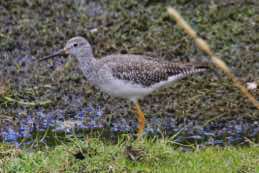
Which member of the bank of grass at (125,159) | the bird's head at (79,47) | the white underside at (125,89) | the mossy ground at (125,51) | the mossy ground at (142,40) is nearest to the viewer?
the bank of grass at (125,159)

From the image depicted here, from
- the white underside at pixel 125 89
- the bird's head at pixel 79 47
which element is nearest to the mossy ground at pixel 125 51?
the white underside at pixel 125 89

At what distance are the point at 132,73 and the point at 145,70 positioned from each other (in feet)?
0.45

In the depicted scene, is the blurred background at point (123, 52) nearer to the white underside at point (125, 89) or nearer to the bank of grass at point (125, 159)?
the white underside at point (125, 89)

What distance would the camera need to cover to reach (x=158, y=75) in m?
6.01

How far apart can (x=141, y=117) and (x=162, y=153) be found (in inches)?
38.7

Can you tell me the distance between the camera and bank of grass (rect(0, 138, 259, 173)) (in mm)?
4633

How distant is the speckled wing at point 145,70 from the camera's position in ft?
19.5

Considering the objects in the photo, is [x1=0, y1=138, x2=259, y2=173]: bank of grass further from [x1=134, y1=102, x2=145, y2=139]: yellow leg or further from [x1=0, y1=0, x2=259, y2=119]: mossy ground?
[x1=0, y1=0, x2=259, y2=119]: mossy ground

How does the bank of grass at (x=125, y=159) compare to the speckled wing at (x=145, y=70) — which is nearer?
the bank of grass at (x=125, y=159)

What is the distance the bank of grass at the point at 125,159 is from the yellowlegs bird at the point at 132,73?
31.3 inches

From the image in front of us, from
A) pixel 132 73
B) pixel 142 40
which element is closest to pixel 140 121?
Result: pixel 132 73

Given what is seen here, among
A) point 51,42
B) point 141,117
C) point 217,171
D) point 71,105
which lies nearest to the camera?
point 217,171

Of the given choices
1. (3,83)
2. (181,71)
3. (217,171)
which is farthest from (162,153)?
(3,83)

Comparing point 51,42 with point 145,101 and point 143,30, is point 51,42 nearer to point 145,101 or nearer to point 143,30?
point 143,30
